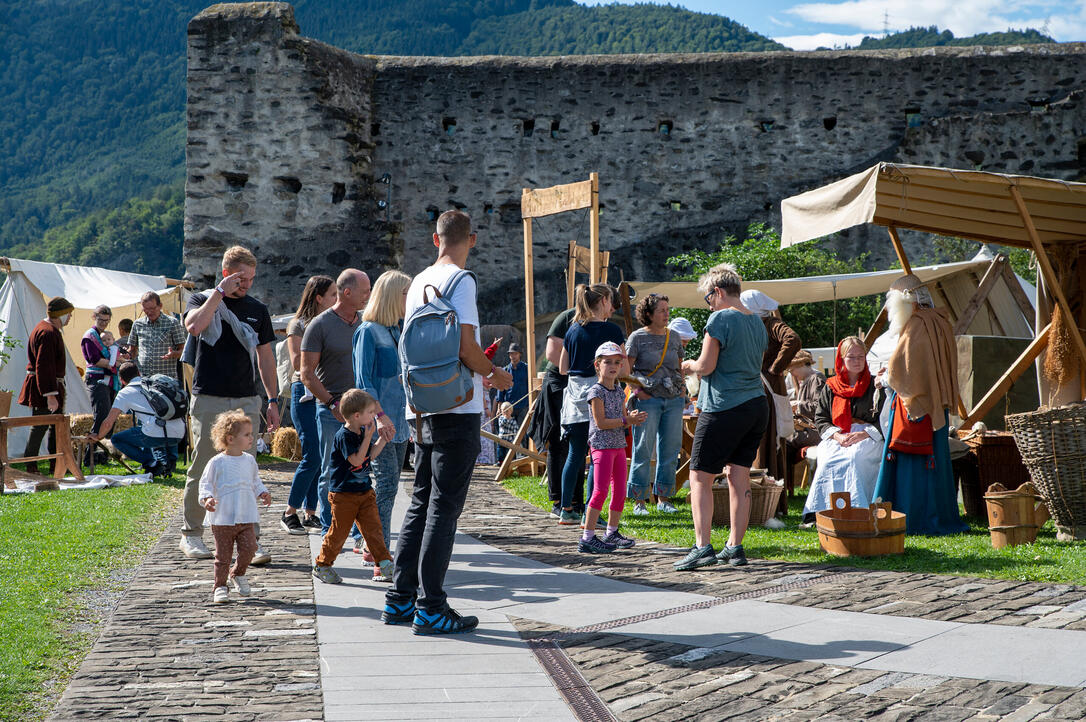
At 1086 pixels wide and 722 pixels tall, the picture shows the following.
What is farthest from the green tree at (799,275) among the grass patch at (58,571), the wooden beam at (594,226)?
the grass patch at (58,571)

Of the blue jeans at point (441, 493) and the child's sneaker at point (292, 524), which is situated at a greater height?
the blue jeans at point (441, 493)

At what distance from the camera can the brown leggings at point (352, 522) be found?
4.89 m

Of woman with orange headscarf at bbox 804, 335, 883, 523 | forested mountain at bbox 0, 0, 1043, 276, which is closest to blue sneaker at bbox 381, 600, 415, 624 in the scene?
woman with orange headscarf at bbox 804, 335, 883, 523

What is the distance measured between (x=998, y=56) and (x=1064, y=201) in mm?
10603

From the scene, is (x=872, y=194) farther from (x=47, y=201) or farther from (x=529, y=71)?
(x=47, y=201)

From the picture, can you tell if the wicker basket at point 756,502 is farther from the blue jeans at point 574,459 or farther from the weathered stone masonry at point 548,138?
the weathered stone masonry at point 548,138

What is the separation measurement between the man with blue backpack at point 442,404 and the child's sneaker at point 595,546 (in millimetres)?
1815

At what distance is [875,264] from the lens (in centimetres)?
1650

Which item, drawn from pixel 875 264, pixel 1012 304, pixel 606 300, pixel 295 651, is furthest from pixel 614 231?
pixel 295 651

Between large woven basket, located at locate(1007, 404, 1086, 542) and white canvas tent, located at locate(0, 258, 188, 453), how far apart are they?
9386 mm

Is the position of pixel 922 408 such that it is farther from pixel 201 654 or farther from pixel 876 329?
pixel 201 654

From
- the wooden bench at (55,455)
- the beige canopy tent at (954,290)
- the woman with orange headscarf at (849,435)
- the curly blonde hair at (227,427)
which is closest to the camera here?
the curly blonde hair at (227,427)

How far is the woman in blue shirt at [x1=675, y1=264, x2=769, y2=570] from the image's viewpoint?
17.6 feet

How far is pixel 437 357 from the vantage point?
4.04 metres
